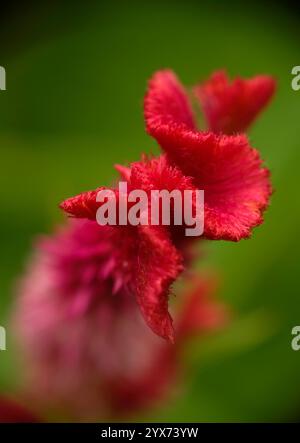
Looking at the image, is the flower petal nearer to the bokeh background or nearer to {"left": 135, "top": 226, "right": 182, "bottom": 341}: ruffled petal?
{"left": 135, "top": 226, "right": 182, "bottom": 341}: ruffled petal

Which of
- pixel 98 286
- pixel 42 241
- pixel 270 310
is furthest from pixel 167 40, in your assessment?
pixel 98 286

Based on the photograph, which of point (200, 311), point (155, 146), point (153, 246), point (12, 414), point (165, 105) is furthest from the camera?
point (155, 146)

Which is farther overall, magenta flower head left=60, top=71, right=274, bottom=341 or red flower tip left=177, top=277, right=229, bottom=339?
red flower tip left=177, top=277, right=229, bottom=339

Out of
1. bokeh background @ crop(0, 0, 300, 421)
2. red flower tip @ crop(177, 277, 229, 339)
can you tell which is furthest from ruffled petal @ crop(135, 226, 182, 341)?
red flower tip @ crop(177, 277, 229, 339)

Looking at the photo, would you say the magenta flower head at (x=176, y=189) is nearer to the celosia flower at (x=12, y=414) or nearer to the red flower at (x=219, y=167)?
the red flower at (x=219, y=167)

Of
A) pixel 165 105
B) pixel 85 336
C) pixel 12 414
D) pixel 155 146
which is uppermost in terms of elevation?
pixel 155 146

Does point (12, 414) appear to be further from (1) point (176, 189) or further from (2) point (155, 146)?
(2) point (155, 146)

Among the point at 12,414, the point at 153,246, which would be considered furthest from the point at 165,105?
the point at 12,414
